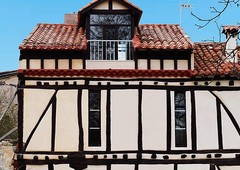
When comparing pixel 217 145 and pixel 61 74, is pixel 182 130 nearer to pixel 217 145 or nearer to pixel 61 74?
pixel 217 145

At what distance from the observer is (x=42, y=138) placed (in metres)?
15.2

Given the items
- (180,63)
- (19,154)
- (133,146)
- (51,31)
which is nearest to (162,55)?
(180,63)

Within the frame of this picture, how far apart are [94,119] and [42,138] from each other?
1.92m

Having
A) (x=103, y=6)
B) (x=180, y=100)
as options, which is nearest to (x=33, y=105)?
(x=103, y=6)

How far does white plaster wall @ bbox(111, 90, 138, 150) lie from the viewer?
1530 cm

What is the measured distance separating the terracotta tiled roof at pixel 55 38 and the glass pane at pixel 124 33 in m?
1.32

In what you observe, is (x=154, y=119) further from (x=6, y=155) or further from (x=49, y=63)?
(x=6, y=155)

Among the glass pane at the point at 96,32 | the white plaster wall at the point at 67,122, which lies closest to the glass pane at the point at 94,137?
the white plaster wall at the point at 67,122

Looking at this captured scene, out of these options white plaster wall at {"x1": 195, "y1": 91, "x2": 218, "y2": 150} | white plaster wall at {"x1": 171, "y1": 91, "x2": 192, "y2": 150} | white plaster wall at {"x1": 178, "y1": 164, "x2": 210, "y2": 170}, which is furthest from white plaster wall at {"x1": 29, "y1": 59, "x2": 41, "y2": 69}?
white plaster wall at {"x1": 178, "y1": 164, "x2": 210, "y2": 170}

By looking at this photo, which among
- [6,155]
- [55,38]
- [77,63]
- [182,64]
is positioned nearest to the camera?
[77,63]

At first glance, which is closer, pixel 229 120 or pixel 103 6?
pixel 229 120

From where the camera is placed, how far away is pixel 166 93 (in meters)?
Answer: 15.6

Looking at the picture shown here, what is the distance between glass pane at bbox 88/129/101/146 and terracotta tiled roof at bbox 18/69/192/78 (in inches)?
77.5

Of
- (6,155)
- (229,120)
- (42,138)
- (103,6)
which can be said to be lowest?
(6,155)
